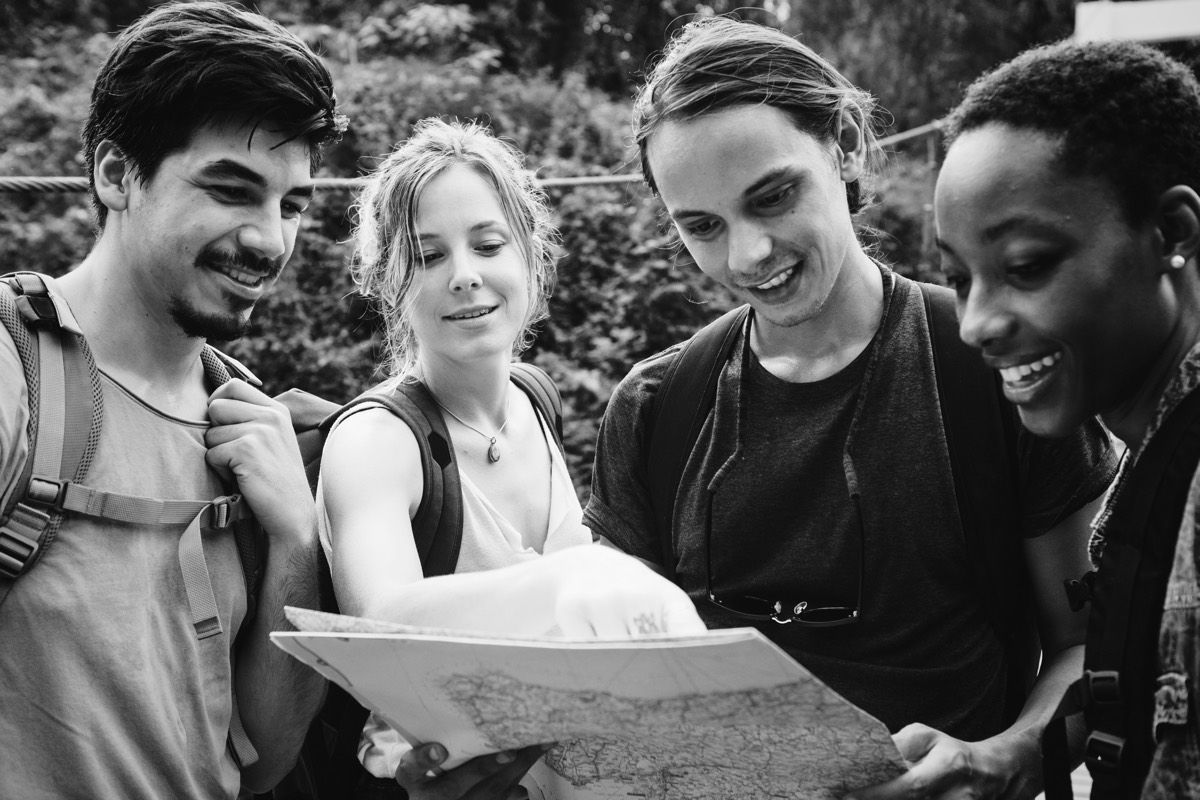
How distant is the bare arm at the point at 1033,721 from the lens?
1.78m

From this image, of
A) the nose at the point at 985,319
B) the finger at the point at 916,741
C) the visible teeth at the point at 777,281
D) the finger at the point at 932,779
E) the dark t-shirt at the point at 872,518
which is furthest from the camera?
the visible teeth at the point at 777,281

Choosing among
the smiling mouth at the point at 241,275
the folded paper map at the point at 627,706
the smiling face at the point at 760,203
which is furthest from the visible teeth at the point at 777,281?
the smiling mouth at the point at 241,275

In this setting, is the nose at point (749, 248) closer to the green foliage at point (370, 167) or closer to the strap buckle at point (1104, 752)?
the green foliage at point (370, 167)

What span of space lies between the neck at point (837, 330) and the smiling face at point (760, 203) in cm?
5

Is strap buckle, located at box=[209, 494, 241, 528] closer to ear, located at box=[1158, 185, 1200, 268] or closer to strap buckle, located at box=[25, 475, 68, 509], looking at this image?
strap buckle, located at box=[25, 475, 68, 509]

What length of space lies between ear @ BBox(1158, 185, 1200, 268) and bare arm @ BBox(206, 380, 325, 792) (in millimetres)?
1566

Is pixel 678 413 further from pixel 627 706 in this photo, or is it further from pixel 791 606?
pixel 627 706

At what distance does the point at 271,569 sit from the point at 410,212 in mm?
887

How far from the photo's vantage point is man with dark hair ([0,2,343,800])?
6.34 ft

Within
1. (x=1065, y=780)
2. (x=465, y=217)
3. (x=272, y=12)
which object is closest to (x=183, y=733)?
(x=465, y=217)

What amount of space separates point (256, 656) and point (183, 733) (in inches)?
9.3

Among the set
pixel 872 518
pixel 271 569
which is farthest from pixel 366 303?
pixel 872 518

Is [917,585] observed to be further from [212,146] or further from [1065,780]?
[212,146]

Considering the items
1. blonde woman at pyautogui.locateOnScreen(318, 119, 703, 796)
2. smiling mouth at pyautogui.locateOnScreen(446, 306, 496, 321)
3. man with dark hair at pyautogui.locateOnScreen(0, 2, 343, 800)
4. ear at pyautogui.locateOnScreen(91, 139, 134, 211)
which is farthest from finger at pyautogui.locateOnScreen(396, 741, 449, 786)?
ear at pyautogui.locateOnScreen(91, 139, 134, 211)
